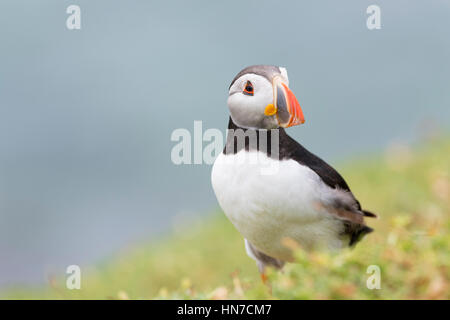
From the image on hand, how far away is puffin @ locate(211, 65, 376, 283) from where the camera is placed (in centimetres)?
290

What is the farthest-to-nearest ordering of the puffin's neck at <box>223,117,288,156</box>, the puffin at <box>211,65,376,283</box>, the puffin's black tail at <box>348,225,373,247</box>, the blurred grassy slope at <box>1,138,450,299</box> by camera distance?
1. the puffin's black tail at <box>348,225,373,247</box>
2. the puffin's neck at <box>223,117,288,156</box>
3. the puffin at <box>211,65,376,283</box>
4. the blurred grassy slope at <box>1,138,450,299</box>

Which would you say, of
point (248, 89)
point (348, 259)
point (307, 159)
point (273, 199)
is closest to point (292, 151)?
point (307, 159)

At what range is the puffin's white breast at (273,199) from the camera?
2.98 m

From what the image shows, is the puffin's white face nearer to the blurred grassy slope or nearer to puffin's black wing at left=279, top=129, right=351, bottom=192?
puffin's black wing at left=279, top=129, right=351, bottom=192

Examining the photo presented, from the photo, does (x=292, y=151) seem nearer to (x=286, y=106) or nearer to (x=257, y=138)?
(x=257, y=138)

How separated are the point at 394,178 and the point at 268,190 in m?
3.78

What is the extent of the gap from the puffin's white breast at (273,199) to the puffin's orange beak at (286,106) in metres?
0.29

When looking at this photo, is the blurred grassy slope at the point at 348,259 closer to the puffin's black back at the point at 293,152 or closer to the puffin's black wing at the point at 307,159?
the puffin's black back at the point at 293,152

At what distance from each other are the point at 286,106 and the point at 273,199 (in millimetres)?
490

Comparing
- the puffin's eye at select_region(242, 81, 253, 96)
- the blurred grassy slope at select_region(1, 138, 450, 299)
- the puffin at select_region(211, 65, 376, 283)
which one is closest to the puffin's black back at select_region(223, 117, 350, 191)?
the puffin at select_region(211, 65, 376, 283)

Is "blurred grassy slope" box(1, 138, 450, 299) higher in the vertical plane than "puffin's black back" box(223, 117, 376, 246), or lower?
lower

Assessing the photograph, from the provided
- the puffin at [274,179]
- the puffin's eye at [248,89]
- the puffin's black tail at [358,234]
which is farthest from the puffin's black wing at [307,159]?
the puffin's eye at [248,89]
